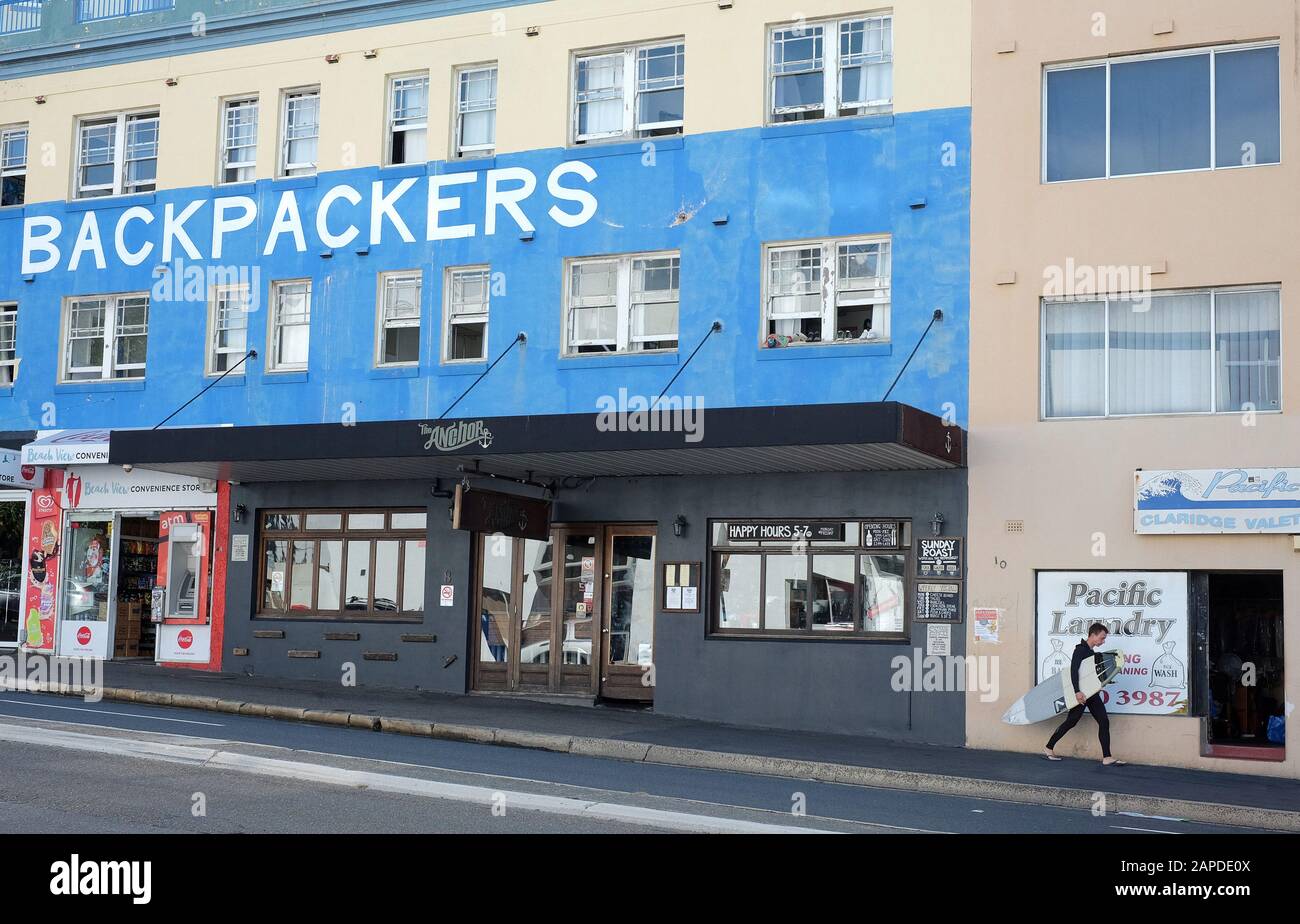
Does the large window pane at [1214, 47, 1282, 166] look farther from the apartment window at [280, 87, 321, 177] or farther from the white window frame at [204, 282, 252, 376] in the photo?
the white window frame at [204, 282, 252, 376]

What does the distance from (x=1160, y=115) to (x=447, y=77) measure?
10192 mm

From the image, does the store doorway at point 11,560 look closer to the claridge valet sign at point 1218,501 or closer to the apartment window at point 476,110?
the apartment window at point 476,110

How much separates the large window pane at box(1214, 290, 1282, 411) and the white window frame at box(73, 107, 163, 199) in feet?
54.3

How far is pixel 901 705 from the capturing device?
1836 cm

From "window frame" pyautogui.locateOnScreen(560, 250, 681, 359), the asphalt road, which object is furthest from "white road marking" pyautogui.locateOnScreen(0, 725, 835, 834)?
"window frame" pyautogui.locateOnScreen(560, 250, 681, 359)

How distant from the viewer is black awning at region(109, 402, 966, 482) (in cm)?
1647

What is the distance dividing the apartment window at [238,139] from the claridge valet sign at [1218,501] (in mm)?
14523

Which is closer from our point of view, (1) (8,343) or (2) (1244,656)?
(2) (1244,656)

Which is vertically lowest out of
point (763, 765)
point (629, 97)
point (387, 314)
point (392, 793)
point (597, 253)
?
point (763, 765)

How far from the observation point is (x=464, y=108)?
72.3ft

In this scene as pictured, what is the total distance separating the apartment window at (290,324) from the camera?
22.6 meters

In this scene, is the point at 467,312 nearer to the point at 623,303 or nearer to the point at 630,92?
the point at 623,303

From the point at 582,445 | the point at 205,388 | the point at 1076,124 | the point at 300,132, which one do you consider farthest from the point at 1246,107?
the point at 205,388
